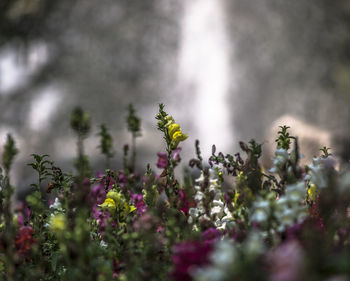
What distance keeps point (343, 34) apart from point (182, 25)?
2.94 meters

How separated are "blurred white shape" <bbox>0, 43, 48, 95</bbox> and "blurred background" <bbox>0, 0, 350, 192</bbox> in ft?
0.07

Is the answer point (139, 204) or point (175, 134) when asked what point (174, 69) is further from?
point (175, 134)

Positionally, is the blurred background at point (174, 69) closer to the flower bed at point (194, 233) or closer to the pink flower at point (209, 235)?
the flower bed at point (194, 233)

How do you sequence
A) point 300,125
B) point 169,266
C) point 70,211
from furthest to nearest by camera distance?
point 300,125 < point 70,211 < point 169,266

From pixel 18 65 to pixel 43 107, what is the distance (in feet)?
3.92

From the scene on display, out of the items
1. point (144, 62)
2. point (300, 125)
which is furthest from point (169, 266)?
point (144, 62)

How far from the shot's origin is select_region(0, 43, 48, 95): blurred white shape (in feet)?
30.5

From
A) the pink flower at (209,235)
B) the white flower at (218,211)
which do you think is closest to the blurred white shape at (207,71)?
the white flower at (218,211)

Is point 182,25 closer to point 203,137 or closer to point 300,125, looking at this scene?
point 203,137

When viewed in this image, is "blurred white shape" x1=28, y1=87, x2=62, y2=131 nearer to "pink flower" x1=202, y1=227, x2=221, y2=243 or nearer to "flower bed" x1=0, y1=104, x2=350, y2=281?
"flower bed" x1=0, y1=104, x2=350, y2=281

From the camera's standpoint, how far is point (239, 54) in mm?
8844

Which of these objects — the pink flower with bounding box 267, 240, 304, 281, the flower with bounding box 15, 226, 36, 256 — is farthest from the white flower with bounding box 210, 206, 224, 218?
the pink flower with bounding box 267, 240, 304, 281

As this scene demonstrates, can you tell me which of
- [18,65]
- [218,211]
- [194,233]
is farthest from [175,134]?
[18,65]

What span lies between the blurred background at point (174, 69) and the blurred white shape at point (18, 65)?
22mm
